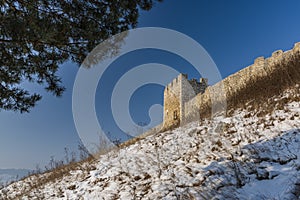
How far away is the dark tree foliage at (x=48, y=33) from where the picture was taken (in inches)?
109

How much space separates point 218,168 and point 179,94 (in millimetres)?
10768

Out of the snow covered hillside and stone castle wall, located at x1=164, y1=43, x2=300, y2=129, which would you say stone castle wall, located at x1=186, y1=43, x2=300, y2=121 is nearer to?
stone castle wall, located at x1=164, y1=43, x2=300, y2=129

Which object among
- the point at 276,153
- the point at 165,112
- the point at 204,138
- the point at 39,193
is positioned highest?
the point at 165,112

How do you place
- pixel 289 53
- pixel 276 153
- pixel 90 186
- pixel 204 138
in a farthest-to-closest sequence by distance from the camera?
1. pixel 289 53
2. pixel 204 138
3. pixel 90 186
4. pixel 276 153

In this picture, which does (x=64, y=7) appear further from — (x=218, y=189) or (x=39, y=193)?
(x=39, y=193)

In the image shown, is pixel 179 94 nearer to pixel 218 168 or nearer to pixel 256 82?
pixel 256 82

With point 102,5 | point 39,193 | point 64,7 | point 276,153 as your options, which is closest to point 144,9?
point 102,5

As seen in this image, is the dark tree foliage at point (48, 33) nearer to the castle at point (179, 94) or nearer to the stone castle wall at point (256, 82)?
the stone castle wall at point (256, 82)

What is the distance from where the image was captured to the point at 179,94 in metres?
13.5

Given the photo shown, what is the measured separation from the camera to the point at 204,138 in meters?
4.48

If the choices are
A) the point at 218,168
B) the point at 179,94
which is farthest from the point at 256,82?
the point at 179,94

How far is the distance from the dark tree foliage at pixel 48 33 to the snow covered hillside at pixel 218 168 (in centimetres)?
211

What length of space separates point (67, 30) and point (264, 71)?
285 inches

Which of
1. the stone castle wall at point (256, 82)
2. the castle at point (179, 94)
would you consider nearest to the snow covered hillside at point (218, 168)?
the stone castle wall at point (256, 82)
